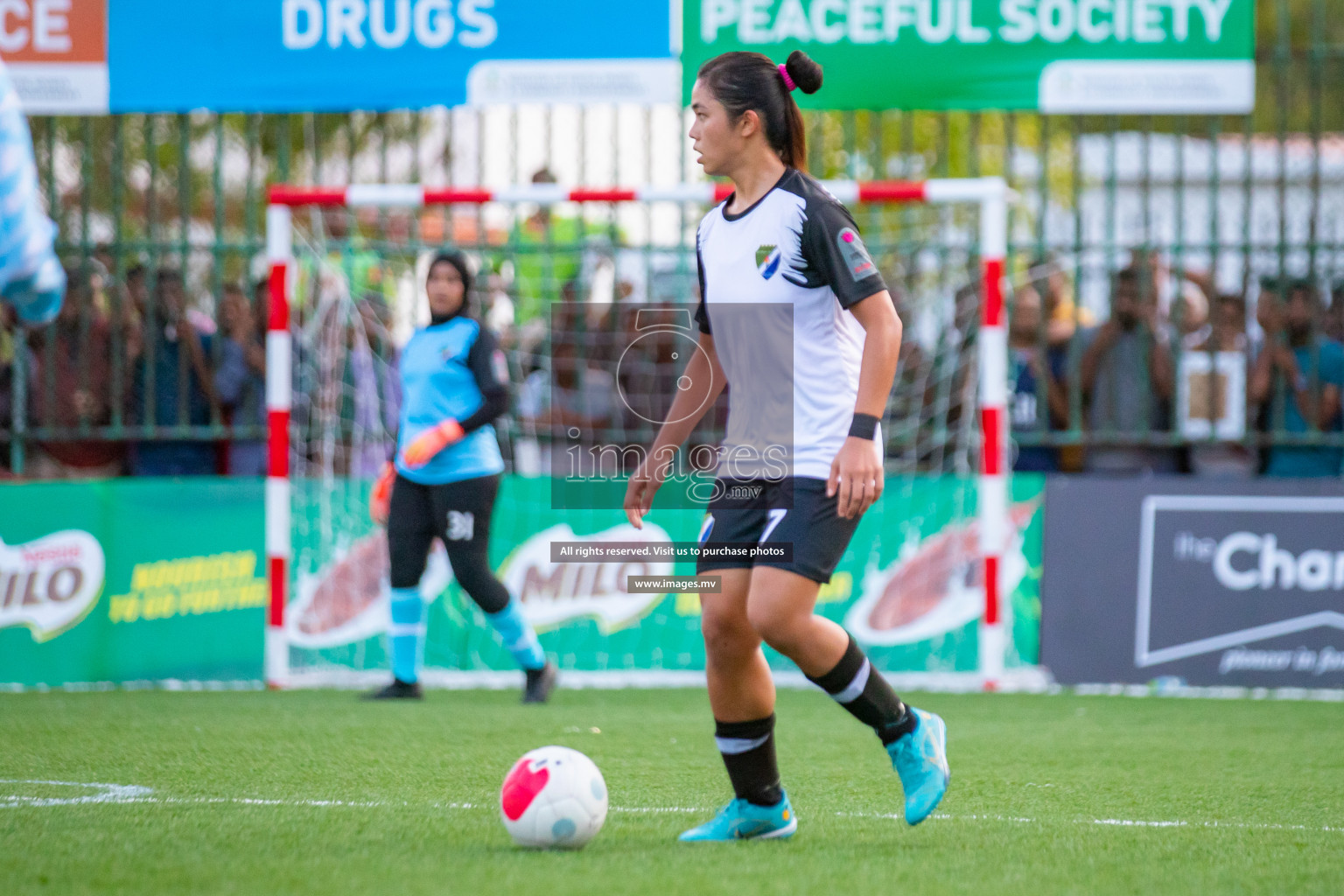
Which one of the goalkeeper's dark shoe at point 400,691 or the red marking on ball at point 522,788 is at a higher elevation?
the red marking on ball at point 522,788

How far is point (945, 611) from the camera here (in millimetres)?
8617

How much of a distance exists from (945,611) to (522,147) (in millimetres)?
3651

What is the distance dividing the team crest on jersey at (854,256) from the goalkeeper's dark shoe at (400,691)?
175 inches

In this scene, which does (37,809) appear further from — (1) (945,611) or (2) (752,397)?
(1) (945,611)

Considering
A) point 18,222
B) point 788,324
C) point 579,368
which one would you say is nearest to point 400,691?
point 579,368

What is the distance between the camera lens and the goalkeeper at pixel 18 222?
10.5ft

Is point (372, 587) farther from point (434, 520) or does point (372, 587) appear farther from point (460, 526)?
point (460, 526)

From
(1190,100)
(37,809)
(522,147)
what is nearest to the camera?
(37,809)

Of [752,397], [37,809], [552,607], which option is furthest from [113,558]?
[752,397]

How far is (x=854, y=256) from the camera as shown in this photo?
381 centimetres

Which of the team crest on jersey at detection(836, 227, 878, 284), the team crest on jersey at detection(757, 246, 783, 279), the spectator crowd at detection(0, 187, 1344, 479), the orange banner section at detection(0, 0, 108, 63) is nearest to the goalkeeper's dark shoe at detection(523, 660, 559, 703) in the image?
the spectator crowd at detection(0, 187, 1344, 479)

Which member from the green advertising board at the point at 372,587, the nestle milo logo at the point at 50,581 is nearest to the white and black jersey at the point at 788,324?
the green advertising board at the point at 372,587

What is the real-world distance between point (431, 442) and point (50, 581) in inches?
111

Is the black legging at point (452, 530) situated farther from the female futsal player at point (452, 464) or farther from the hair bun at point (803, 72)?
the hair bun at point (803, 72)
